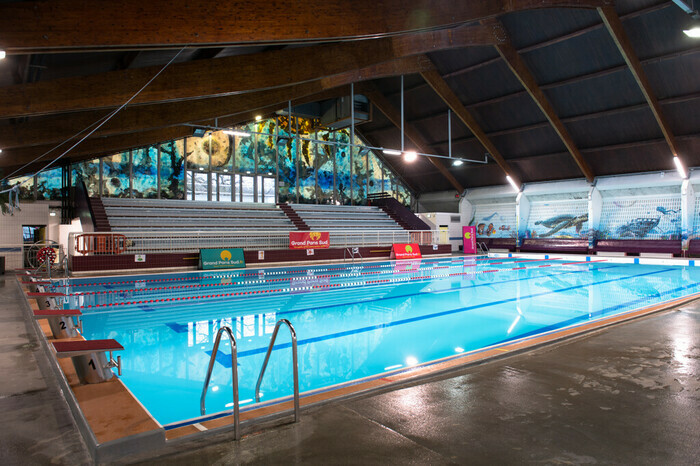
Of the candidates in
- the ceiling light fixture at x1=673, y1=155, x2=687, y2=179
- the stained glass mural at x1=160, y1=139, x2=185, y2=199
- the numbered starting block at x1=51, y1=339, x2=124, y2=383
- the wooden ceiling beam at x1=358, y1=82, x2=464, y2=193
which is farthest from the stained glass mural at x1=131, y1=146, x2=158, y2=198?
the ceiling light fixture at x1=673, y1=155, x2=687, y2=179

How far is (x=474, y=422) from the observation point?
2631 millimetres

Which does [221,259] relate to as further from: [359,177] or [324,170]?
[359,177]

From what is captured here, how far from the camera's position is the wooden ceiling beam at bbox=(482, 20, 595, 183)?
56.5 ft

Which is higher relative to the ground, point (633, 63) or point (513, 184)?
point (633, 63)

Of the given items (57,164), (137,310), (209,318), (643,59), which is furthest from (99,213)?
(643,59)

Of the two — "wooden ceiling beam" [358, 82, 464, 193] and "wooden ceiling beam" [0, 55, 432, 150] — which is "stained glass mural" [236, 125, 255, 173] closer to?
"wooden ceiling beam" [358, 82, 464, 193]

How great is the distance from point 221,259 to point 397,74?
10979mm

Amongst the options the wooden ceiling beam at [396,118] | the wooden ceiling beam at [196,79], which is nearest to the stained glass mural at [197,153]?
the wooden ceiling beam at [396,118]

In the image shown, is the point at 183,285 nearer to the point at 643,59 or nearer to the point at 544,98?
the point at 544,98

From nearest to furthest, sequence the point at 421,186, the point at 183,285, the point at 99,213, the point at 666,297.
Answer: the point at 666,297 → the point at 183,285 → the point at 99,213 → the point at 421,186

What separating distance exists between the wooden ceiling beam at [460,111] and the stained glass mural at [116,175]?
14657mm

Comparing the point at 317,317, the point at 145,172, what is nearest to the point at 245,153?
the point at 145,172

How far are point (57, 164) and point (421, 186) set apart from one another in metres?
21.2

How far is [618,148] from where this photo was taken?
20.7 metres
